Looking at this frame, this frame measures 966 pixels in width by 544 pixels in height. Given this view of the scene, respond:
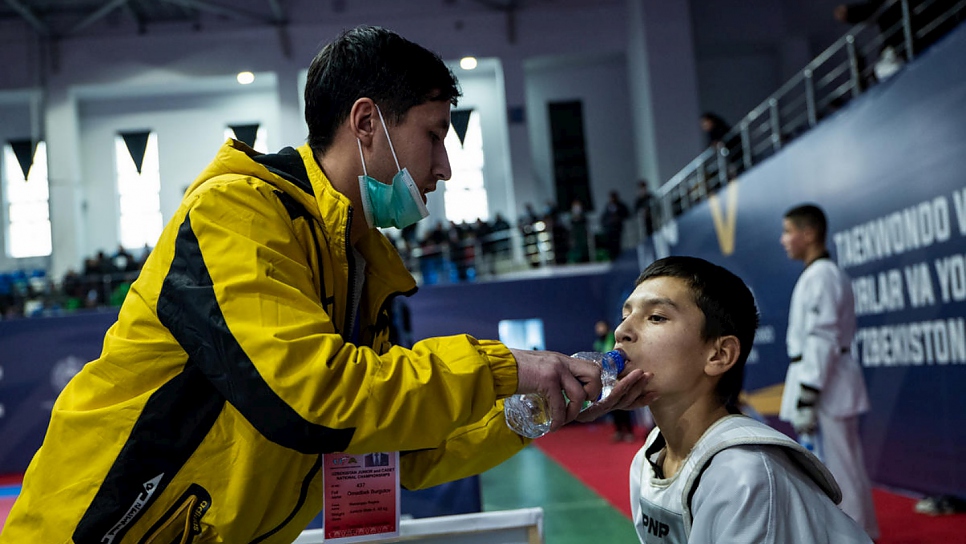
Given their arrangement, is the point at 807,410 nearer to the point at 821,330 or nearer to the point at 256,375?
the point at 821,330

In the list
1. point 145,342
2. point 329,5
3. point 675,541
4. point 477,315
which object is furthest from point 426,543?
point 329,5

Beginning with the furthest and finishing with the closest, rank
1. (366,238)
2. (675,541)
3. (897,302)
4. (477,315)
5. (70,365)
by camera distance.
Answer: (477,315) → (70,365) → (897,302) → (366,238) → (675,541)

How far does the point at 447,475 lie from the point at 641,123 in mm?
19199

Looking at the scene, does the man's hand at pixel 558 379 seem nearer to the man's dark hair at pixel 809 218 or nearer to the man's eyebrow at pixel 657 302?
the man's eyebrow at pixel 657 302

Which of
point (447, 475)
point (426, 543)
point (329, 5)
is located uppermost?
point (329, 5)

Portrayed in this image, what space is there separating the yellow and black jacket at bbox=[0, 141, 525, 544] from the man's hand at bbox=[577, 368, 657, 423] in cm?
31

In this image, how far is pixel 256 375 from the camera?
50.3 inches

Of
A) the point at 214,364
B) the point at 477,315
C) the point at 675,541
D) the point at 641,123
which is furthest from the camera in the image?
the point at 641,123

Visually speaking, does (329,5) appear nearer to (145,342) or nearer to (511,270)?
(511,270)

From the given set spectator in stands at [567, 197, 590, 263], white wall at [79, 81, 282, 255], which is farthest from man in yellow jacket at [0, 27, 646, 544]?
white wall at [79, 81, 282, 255]

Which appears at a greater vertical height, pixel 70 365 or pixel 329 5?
pixel 329 5

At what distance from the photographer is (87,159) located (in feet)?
70.3

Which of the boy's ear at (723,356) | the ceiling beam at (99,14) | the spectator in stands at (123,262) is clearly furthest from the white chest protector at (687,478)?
the ceiling beam at (99,14)

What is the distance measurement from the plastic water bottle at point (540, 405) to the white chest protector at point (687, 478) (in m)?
0.21
